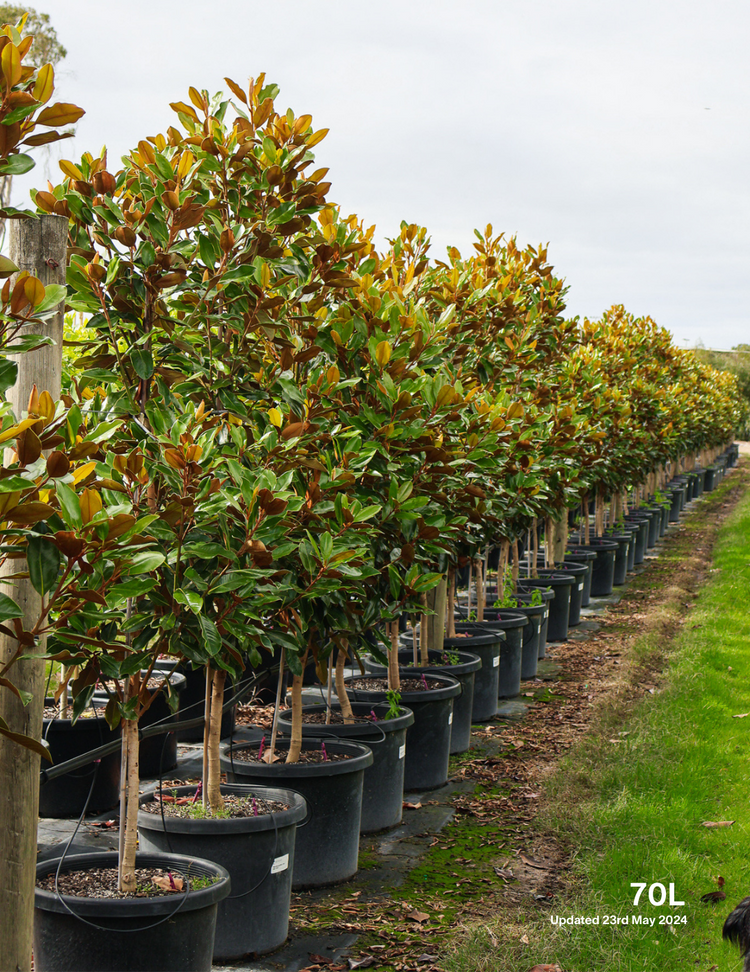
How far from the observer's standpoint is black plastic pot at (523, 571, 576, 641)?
9.33m

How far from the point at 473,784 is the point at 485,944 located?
2131mm

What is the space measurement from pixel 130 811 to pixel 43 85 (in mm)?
2125

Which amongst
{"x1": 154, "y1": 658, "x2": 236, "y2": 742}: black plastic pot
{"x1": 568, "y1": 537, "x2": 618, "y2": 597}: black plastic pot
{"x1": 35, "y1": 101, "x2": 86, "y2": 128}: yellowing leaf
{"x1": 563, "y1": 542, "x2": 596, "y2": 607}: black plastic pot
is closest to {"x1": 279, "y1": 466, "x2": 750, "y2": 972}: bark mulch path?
{"x1": 563, "y1": 542, "x2": 596, "y2": 607}: black plastic pot

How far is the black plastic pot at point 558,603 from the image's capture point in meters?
9.33

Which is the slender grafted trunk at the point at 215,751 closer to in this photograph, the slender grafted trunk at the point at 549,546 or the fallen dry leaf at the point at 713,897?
the fallen dry leaf at the point at 713,897

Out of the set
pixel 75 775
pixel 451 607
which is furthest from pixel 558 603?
pixel 75 775

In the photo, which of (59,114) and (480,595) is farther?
(480,595)

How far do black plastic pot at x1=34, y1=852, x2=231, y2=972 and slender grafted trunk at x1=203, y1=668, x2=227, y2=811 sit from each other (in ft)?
2.42

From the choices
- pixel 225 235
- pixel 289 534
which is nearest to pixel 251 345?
pixel 225 235

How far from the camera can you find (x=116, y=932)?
2.51 meters

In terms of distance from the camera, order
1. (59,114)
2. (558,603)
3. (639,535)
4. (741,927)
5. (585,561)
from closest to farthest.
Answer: (59,114), (741,927), (558,603), (585,561), (639,535)

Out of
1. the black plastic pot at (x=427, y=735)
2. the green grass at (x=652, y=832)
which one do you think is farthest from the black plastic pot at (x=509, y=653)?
the black plastic pot at (x=427, y=735)

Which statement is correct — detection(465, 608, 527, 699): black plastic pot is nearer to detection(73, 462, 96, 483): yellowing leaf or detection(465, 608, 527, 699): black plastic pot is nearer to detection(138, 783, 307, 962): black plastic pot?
detection(138, 783, 307, 962): black plastic pot

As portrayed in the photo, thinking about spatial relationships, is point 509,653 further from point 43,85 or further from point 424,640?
point 43,85
